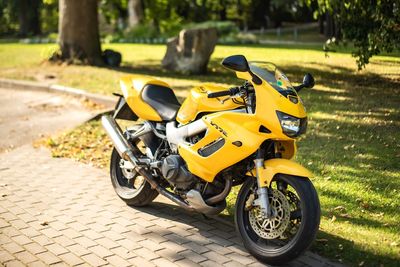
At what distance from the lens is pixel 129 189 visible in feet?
19.9

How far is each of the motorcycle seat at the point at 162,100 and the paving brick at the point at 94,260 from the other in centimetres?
147

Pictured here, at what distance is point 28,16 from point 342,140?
112ft

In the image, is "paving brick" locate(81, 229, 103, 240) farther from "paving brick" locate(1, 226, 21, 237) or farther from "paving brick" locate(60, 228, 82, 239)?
"paving brick" locate(1, 226, 21, 237)

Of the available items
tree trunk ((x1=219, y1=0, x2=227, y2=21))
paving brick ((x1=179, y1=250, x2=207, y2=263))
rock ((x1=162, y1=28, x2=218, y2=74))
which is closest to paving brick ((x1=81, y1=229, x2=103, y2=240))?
paving brick ((x1=179, y1=250, x2=207, y2=263))

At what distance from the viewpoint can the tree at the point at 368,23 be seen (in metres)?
10.3

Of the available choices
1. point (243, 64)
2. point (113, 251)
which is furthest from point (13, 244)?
point (243, 64)

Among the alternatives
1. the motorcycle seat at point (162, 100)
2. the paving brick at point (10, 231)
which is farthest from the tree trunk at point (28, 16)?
the paving brick at point (10, 231)

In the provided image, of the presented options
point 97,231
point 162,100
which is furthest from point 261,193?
point 97,231

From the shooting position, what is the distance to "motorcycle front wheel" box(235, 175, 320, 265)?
4.24 m

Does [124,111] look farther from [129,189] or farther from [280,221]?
[280,221]

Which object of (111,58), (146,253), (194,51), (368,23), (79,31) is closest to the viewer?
(146,253)

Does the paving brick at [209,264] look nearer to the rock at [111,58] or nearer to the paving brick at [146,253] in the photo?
the paving brick at [146,253]

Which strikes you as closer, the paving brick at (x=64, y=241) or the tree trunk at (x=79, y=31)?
the paving brick at (x=64, y=241)

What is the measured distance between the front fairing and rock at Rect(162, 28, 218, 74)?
393 inches
